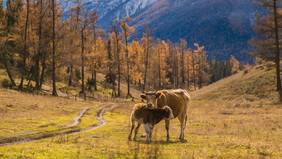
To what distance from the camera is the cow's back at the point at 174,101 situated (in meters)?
13.8

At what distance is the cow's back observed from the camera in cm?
1379

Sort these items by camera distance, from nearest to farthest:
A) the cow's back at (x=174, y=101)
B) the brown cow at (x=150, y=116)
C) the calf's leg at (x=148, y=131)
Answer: the calf's leg at (x=148, y=131)
the brown cow at (x=150, y=116)
the cow's back at (x=174, y=101)

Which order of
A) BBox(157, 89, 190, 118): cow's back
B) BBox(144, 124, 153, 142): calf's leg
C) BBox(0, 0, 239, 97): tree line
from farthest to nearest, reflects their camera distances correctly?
BBox(0, 0, 239, 97): tree line
BBox(157, 89, 190, 118): cow's back
BBox(144, 124, 153, 142): calf's leg

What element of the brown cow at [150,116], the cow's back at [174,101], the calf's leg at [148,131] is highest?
the cow's back at [174,101]

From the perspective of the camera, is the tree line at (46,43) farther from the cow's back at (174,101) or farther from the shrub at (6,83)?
the cow's back at (174,101)

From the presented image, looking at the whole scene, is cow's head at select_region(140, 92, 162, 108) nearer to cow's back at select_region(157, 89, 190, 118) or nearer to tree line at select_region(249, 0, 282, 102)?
cow's back at select_region(157, 89, 190, 118)

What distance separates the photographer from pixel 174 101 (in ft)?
46.6

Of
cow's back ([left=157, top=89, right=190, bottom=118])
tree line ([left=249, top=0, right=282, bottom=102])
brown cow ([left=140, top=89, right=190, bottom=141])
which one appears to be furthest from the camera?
tree line ([left=249, top=0, right=282, bottom=102])

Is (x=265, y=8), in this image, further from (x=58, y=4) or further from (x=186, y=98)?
(x=58, y=4)

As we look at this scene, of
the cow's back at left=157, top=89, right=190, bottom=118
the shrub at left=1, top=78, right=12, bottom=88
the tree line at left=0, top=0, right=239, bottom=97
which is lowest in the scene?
the cow's back at left=157, top=89, right=190, bottom=118

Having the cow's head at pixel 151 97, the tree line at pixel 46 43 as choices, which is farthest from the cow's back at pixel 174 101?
the tree line at pixel 46 43

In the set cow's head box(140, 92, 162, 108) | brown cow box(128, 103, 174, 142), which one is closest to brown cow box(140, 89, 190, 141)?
cow's head box(140, 92, 162, 108)

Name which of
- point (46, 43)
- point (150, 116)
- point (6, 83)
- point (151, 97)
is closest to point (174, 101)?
point (151, 97)

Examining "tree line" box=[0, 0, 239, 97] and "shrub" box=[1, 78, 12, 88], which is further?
"tree line" box=[0, 0, 239, 97]
